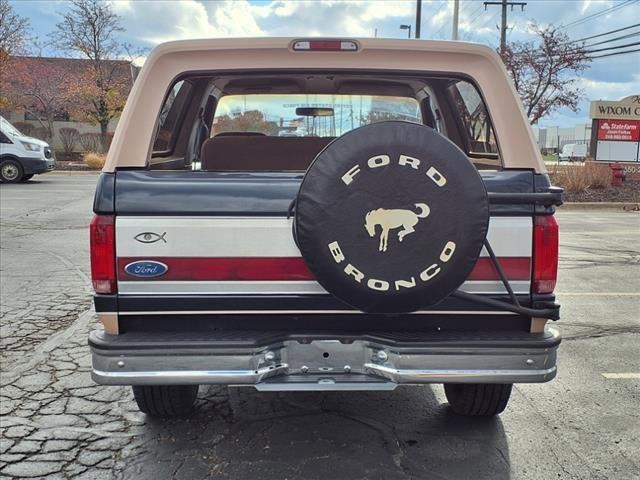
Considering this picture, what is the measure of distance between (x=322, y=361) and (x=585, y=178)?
17.8 metres

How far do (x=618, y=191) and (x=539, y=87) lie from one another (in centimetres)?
689

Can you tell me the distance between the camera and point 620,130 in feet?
69.1

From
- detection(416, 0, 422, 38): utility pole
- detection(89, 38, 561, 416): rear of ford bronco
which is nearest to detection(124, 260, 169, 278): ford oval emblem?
detection(89, 38, 561, 416): rear of ford bronco

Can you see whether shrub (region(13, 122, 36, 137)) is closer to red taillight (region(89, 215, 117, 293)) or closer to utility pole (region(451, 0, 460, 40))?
utility pole (region(451, 0, 460, 40))

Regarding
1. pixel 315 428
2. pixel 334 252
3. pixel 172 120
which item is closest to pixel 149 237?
pixel 334 252

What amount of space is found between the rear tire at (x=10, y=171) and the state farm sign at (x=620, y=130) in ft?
64.7

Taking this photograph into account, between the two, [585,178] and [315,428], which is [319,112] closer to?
[315,428]

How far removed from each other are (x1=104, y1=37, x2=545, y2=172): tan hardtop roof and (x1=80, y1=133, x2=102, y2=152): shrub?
112ft

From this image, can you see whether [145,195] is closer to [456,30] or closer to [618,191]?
[618,191]

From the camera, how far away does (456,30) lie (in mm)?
21953

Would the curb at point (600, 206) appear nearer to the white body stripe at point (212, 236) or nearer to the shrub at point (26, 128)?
the white body stripe at point (212, 236)

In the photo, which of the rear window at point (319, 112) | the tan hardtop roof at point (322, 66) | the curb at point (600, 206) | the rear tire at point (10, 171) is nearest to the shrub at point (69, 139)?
the rear tire at point (10, 171)

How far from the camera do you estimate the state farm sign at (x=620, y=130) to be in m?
21.0

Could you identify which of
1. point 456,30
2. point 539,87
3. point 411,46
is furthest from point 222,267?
point 539,87
